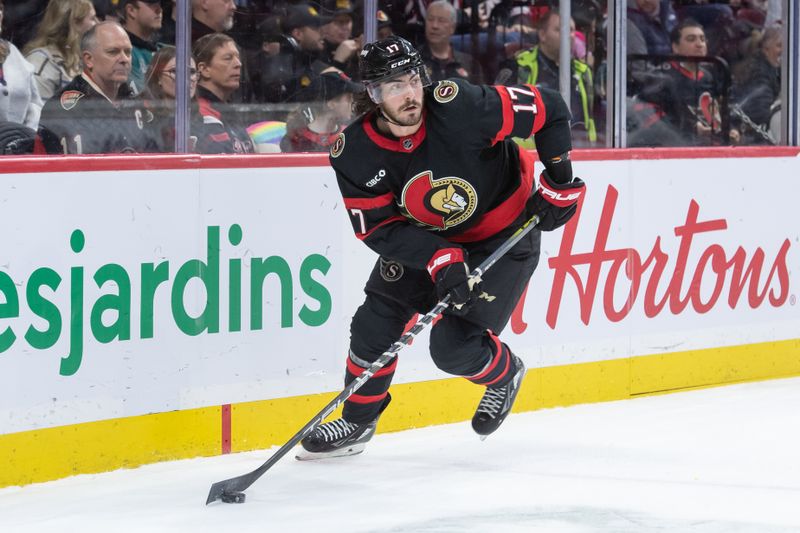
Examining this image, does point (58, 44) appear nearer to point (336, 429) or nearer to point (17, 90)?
point (17, 90)

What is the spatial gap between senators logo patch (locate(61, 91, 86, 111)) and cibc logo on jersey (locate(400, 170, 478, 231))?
91 centimetres

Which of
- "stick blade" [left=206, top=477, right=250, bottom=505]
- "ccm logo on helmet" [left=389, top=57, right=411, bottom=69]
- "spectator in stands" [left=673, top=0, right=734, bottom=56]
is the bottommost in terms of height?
"stick blade" [left=206, top=477, right=250, bottom=505]

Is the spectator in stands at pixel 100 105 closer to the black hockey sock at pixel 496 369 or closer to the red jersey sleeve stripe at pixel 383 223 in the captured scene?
the red jersey sleeve stripe at pixel 383 223

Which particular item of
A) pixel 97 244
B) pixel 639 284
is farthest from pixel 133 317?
pixel 639 284

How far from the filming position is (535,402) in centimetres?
455

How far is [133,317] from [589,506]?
1.26 meters

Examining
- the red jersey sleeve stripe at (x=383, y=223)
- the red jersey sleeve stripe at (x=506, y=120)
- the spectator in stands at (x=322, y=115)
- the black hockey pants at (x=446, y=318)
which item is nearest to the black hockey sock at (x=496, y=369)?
the black hockey pants at (x=446, y=318)

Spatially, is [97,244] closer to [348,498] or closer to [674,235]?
[348,498]

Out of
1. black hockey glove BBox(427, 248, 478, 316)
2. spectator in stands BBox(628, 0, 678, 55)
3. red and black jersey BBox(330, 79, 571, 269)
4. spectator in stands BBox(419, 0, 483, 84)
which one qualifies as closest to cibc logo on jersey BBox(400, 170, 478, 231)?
red and black jersey BBox(330, 79, 571, 269)

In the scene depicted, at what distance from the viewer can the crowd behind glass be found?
3639 millimetres

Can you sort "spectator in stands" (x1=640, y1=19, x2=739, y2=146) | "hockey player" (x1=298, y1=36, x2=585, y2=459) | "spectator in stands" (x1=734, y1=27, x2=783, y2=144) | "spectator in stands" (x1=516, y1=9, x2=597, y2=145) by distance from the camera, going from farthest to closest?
"spectator in stands" (x1=734, y1=27, x2=783, y2=144)
"spectator in stands" (x1=640, y1=19, x2=739, y2=146)
"spectator in stands" (x1=516, y1=9, x2=597, y2=145)
"hockey player" (x1=298, y1=36, x2=585, y2=459)

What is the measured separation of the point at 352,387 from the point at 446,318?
297mm

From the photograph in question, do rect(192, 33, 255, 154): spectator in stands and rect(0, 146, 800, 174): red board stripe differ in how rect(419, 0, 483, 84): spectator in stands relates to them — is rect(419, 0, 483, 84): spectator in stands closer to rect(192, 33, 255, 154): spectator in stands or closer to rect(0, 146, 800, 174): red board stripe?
rect(0, 146, 800, 174): red board stripe

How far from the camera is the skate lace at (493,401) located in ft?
12.3
